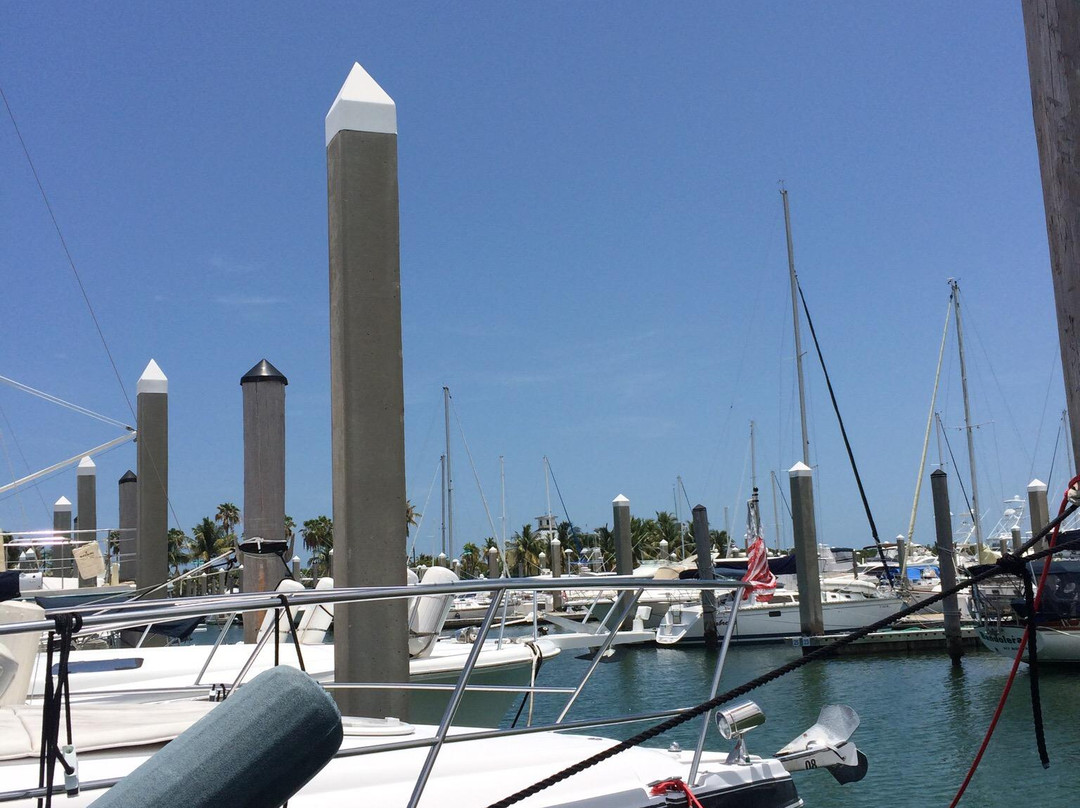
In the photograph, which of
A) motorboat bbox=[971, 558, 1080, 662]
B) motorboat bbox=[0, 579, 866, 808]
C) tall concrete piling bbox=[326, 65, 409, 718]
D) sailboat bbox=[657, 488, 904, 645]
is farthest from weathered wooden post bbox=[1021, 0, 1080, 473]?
sailboat bbox=[657, 488, 904, 645]

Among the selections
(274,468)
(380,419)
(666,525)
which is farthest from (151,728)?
(666,525)

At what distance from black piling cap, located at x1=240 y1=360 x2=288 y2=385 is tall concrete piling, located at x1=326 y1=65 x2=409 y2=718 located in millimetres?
4113

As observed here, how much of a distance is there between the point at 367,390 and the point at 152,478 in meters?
7.71

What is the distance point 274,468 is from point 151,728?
240 inches

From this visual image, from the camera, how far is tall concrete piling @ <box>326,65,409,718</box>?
5512mm

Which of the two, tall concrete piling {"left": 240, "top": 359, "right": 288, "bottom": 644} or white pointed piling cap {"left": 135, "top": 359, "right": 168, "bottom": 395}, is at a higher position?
white pointed piling cap {"left": 135, "top": 359, "right": 168, "bottom": 395}

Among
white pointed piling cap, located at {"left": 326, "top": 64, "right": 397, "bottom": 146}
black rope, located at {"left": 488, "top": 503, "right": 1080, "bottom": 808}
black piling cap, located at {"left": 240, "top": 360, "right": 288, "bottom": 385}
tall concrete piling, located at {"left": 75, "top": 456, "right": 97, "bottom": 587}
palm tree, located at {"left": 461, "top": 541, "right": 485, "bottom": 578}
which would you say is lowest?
palm tree, located at {"left": 461, "top": 541, "right": 485, "bottom": 578}

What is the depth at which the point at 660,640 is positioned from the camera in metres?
27.3

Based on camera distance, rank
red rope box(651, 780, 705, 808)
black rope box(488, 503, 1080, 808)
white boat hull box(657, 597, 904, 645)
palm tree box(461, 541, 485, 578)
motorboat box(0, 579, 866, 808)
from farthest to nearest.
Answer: palm tree box(461, 541, 485, 578) → white boat hull box(657, 597, 904, 645) → red rope box(651, 780, 705, 808) → motorboat box(0, 579, 866, 808) → black rope box(488, 503, 1080, 808)

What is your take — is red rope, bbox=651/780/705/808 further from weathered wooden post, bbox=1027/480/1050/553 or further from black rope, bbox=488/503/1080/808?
weathered wooden post, bbox=1027/480/1050/553

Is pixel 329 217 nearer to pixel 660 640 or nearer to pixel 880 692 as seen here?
pixel 880 692

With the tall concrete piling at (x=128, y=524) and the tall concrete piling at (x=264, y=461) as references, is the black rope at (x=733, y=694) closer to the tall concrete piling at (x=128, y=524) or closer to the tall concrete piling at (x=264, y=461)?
the tall concrete piling at (x=264, y=461)

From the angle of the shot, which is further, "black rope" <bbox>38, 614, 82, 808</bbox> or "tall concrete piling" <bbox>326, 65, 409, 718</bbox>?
"tall concrete piling" <bbox>326, 65, 409, 718</bbox>

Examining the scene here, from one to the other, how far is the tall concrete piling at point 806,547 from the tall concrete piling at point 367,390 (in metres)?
18.0
